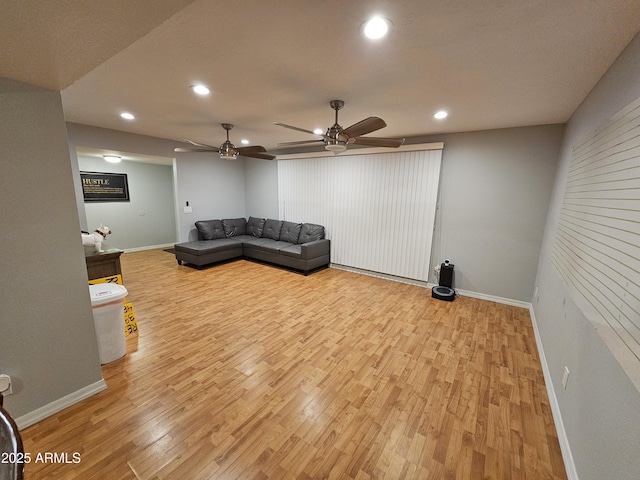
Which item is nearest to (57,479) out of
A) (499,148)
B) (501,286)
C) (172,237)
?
(501,286)

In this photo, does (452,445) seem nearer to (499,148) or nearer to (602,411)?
(602,411)

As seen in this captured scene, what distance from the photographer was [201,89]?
2330mm

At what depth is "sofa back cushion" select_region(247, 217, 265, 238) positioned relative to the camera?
6.10 metres

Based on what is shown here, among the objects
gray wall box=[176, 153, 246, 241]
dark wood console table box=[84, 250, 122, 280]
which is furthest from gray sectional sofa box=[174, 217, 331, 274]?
dark wood console table box=[84, 250, 122, 280]

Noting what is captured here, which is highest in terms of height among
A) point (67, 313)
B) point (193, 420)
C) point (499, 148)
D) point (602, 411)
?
point (499, 148)

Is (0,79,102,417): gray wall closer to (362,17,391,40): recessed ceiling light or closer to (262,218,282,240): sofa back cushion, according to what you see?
(362,17,391,40): recessed ceiling light

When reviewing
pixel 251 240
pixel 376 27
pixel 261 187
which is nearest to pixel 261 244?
pixel 251 240

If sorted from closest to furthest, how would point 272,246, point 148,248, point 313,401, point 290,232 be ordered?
point 313,401 < point 272,246 < point 290,232 < point 148,248

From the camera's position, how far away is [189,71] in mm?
1972

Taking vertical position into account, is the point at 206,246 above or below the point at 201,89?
below

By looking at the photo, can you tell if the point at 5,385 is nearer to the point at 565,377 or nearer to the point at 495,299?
the point at 565,377

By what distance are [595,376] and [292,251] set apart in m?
4.07

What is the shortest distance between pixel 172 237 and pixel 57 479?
21.6 feet

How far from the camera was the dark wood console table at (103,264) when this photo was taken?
2.62 m
